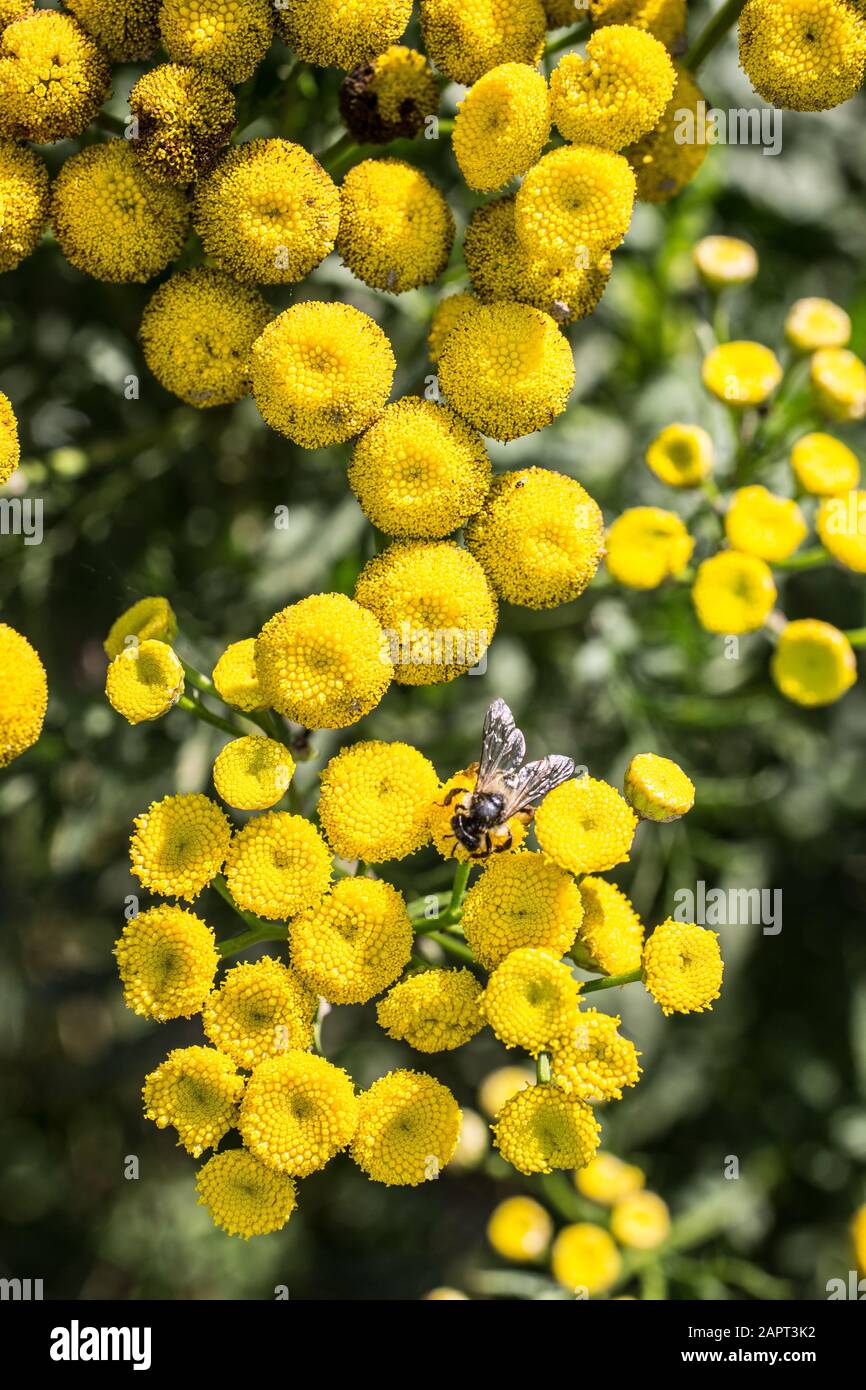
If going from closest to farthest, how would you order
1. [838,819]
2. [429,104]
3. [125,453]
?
[429,104] < [125,453] < [838,819]

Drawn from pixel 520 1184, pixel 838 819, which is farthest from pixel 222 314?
pixel 520 1184

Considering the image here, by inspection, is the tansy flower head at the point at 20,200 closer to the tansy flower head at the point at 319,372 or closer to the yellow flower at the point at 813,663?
the tansy flower head at the point at 319,372

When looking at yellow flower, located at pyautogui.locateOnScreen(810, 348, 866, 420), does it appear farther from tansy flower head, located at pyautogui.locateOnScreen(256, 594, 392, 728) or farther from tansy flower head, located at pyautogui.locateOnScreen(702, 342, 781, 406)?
tansy flower head, located at pyautogui.locateOnScreen(256, 594, 392, 728)

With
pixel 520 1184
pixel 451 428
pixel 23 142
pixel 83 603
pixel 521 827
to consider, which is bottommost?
pixel 520 1184

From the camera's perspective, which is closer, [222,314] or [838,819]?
[222,314]

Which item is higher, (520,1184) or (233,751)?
(233,751)

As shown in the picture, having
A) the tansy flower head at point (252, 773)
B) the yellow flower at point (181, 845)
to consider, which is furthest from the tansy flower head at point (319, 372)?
the yellow flower at point (181, 845)

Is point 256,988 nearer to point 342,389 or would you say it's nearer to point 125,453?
point 342,389
